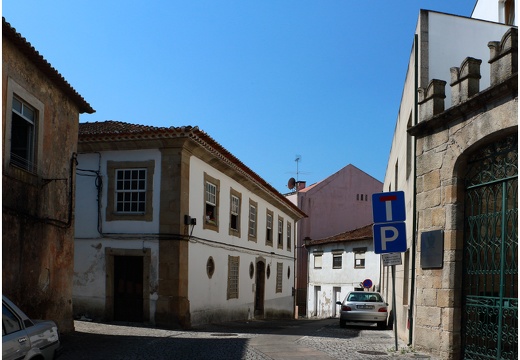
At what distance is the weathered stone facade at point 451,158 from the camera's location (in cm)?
838

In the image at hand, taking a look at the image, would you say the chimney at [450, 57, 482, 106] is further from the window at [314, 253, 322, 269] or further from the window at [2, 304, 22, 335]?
the window at [314, 253, 322, 269]

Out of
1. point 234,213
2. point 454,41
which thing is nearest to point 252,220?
point 234,213

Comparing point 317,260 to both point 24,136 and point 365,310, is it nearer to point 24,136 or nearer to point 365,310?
point 365,310

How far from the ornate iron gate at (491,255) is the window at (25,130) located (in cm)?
789

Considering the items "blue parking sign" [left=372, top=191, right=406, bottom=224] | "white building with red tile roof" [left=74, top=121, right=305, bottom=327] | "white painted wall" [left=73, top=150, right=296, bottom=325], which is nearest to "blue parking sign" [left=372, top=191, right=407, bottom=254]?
"blue parking sign" [left=372, top=191, right=406, bottom=224]

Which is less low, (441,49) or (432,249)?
(441,49)

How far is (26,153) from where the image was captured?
12.4 meters

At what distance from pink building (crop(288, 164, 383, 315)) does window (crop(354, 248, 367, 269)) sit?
8810 millimetres

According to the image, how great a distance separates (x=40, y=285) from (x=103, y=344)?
5.80 feet

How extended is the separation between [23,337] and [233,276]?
1705 centimetres

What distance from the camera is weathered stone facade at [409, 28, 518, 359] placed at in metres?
8.38

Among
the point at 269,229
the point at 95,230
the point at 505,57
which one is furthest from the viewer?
the point at 269,229

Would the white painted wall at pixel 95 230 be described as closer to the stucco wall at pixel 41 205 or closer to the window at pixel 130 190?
the window at pixel 130 190

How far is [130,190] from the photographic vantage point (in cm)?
1855
